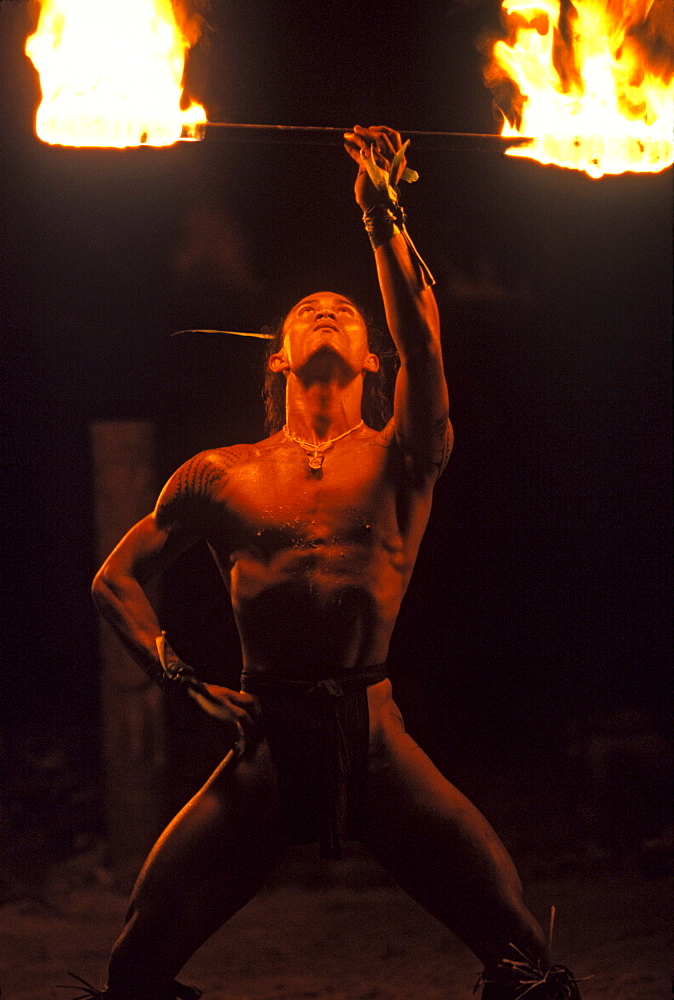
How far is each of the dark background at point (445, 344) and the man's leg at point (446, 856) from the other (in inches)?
84.9

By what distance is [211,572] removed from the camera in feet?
18.1

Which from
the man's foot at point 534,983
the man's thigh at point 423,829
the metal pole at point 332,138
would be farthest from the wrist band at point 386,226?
the man's foot at point 534,983

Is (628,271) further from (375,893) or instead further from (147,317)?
(375,893)

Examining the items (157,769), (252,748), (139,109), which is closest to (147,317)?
(139,109)

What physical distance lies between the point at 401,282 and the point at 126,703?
2712 millimetres

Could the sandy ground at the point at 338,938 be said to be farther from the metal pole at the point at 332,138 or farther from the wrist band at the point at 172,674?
the metal pole at the point at 332,138

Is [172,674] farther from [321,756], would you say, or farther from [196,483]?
[196,483]

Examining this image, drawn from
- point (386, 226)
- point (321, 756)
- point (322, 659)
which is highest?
point (386, 226)

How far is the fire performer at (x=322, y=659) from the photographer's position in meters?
3.34

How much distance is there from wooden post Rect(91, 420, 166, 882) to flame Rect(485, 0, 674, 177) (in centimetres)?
236

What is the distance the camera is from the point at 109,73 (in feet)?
12.2

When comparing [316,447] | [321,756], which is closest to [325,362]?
[316,447]

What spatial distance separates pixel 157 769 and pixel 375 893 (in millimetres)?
1212

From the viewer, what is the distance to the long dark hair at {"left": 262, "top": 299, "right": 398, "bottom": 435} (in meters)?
4.12
